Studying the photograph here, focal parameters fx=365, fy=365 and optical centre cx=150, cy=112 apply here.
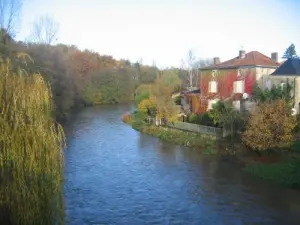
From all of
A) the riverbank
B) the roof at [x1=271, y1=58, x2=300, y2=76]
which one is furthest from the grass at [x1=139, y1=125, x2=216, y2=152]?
the roof at [x1=271, y1=58, x2=300, y2=76]

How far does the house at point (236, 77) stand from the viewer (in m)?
29.9

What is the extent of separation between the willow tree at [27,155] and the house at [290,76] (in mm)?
22515

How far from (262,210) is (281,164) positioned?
5.61 m

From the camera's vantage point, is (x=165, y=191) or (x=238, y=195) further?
(x=165, y=191)

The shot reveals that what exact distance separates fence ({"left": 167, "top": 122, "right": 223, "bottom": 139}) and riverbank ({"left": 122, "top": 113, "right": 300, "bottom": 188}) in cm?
37

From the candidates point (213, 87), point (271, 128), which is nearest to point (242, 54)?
point (213, 87)

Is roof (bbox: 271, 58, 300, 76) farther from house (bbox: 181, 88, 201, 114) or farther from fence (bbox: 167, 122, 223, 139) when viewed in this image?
house (bbox: 181, 88, 201, 114)

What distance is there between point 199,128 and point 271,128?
725cm

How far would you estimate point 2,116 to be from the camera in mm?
8383

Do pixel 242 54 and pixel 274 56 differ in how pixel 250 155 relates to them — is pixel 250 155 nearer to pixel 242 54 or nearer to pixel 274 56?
pixel 242 54

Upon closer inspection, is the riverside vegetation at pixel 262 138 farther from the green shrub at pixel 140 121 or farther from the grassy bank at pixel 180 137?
the green shrub at pixel 140 121

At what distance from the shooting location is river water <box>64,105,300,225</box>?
534 inches

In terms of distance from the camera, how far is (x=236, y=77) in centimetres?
3092

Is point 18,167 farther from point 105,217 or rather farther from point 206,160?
point 206,160
